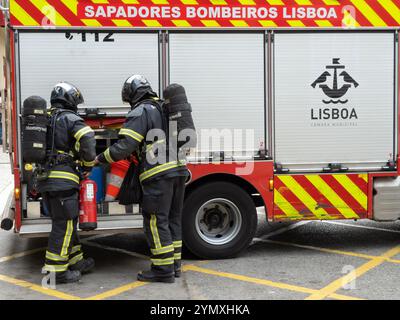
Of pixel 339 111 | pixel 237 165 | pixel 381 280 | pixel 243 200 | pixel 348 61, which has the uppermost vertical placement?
pixel 348 61

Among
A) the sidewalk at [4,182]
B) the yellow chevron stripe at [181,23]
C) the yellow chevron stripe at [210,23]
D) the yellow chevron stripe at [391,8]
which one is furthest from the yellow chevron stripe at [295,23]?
the sidewalk at [4,182]

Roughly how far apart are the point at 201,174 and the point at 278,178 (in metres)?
0.86

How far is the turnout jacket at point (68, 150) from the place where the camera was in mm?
5379

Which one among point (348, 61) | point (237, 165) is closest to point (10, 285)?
point (237, 165)

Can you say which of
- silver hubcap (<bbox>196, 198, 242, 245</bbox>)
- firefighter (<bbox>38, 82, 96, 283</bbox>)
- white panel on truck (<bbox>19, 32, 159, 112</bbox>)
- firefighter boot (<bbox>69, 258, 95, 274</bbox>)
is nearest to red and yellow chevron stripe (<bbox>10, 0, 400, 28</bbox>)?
white panel on truck (<bbox>19, 32, 159, 112</bbox>)

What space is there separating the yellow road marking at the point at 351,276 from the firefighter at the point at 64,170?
229 cm

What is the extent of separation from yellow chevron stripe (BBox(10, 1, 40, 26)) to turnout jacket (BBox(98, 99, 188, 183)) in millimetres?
1436

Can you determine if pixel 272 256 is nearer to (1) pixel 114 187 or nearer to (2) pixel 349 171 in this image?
(2) pixel 349 171

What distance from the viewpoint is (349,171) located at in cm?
646

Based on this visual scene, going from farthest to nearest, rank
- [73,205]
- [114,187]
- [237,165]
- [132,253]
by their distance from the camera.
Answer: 1. [132,253]
2. [237,165]
3. [114,187]
4. [73,205]

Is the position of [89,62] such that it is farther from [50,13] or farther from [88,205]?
[88,205]

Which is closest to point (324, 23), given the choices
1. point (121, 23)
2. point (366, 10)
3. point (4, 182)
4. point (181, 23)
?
point (366, 10)

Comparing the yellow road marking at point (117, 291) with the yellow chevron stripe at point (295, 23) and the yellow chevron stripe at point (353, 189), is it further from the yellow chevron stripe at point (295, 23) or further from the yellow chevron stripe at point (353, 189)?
the yellow chevron stripe at point (295, 23)

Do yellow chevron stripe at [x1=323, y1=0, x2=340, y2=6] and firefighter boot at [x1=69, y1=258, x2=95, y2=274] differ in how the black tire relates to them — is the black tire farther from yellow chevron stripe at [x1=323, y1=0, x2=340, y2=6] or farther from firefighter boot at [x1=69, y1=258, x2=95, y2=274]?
yellow chevron stripe at [x1=323, y1=0, x2=340, y2=6]
